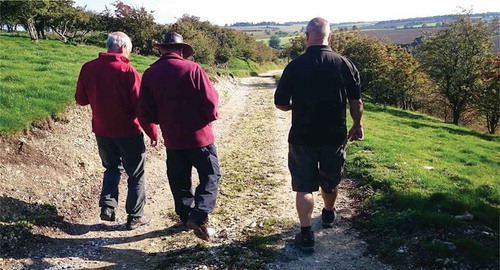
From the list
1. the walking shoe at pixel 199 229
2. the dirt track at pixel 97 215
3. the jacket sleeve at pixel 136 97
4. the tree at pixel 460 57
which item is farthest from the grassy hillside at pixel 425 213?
the tree at pixel 460 57

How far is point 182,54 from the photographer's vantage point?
5.52 metres

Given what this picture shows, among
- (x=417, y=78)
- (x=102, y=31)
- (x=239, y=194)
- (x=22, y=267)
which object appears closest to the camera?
(x=22, y=267)

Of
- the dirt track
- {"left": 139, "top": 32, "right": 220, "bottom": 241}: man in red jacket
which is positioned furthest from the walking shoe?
the dirt track

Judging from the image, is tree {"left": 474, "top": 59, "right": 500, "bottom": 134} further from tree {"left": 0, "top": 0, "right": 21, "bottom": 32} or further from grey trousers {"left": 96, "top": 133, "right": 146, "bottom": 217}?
tree {"left": 0, "top": 0, "right": 21, "bottom": 32}

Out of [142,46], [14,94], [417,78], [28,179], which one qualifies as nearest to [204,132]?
[28,179]

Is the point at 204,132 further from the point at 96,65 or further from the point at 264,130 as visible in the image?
the point at 264,130

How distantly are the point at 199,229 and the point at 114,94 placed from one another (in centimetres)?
239

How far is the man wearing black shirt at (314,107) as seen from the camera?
4.84 m

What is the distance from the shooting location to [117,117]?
5.68 metres

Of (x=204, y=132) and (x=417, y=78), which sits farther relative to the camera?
(x=417, y=78)

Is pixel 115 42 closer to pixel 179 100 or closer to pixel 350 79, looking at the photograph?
pixel 179 100

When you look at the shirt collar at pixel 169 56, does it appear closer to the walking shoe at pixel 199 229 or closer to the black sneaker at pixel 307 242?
the walking shoe at pixel 199 229

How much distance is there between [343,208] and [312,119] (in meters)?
2.50

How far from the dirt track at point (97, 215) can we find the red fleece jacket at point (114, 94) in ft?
5.18
